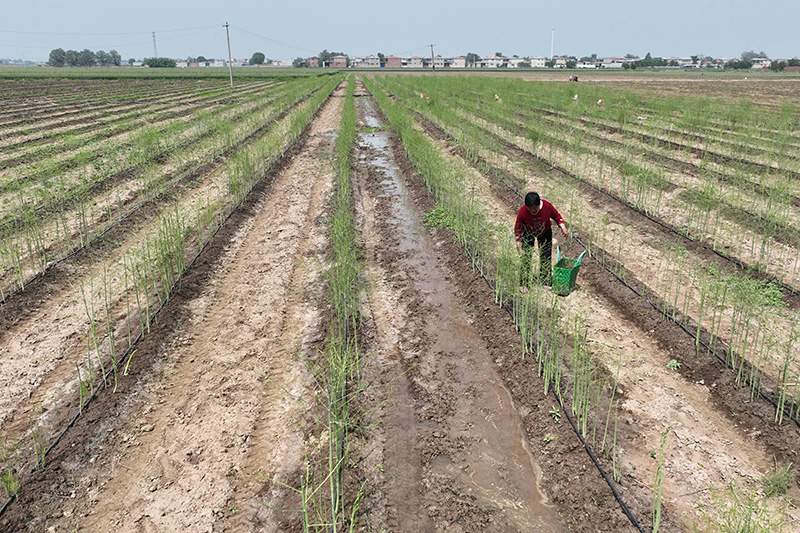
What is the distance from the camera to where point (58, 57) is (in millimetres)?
89688

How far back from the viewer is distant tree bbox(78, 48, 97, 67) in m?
90.0

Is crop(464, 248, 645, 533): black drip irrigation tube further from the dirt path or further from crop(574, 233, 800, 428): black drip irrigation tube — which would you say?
crop(574, 233, 800, 428): black drip irrigation tube

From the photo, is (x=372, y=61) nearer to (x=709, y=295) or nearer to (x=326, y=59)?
(x=326, y=59)

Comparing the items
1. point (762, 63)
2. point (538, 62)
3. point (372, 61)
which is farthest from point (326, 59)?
point (762, 63)

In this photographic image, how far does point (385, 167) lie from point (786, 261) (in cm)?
705

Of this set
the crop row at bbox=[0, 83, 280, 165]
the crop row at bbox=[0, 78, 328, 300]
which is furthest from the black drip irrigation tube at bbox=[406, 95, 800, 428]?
the crop row at bbox=[0, 83, 280, 165]

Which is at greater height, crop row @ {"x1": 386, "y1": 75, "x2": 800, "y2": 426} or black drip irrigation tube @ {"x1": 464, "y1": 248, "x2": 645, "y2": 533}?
crop row @ {"x1": 386, "y1": 75, "x2": 800, "y2": 426}

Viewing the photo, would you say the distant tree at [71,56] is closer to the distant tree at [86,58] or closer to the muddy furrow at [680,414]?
the distant tree at [86,58]

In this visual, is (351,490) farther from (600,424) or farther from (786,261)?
(786,261)

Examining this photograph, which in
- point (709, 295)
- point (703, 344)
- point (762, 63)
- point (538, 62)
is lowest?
point (703, 344)

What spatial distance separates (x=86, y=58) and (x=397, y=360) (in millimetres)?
109206

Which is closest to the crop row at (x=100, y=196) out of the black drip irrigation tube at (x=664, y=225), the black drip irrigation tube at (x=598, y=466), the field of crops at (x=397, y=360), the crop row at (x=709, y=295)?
the field of crops at (x=397, y=360)

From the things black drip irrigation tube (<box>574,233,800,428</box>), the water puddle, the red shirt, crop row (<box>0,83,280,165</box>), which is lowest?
the water puddle

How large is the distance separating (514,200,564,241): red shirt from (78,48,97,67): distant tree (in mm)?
108481
